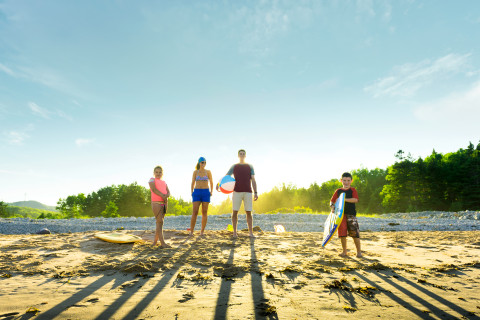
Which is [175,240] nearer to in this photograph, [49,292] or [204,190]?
[204,190]

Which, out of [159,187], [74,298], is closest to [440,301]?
[74,298]

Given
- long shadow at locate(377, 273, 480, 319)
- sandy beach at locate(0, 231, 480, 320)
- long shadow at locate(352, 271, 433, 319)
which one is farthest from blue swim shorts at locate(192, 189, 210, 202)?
long shadow at locate(377, 273, 480, 319)

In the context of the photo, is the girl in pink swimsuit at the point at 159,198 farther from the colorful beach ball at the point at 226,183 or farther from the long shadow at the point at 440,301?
the long shadow at the point at 440,301

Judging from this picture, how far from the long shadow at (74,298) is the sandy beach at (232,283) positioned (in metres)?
0.01

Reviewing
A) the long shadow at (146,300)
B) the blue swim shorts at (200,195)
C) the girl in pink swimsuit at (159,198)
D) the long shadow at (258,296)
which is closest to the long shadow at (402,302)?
the long shadow at (258,296)

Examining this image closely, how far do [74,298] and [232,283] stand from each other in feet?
5.86

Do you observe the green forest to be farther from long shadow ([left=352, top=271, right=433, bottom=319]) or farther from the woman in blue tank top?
long shadow ([left=352, top=271, right=433, bottom=319])

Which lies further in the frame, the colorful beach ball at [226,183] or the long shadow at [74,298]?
the colorful beach ball at [226,183]

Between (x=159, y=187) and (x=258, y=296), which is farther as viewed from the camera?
(x=159, y=187)

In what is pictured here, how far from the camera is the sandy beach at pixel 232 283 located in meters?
2.56

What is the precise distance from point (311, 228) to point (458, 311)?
393 inches

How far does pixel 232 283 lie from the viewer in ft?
11.2

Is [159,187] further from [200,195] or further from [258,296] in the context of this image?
[258,296]

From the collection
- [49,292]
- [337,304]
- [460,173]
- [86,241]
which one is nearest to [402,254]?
[337,304]
